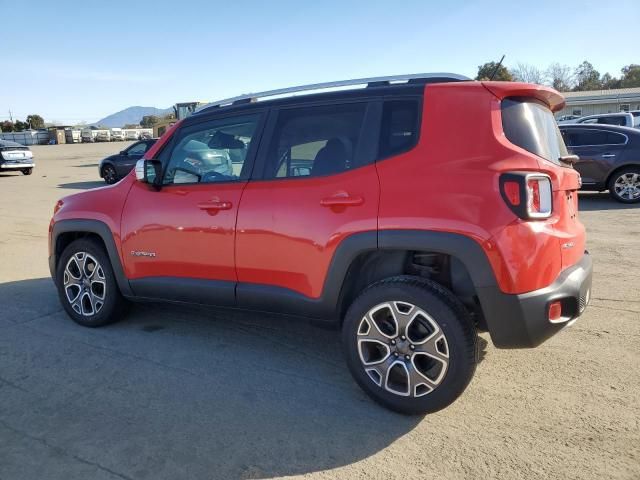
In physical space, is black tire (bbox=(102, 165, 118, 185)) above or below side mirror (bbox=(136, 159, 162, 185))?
below

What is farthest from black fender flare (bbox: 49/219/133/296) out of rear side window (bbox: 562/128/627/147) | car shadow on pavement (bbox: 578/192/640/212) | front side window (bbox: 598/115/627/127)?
front side window (bbox: 598/115/627/127)

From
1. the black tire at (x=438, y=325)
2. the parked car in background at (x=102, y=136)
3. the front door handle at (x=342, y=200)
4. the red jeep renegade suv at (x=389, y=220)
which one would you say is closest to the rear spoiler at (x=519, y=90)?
the red jeep renegade suv at (x=389, y=220)

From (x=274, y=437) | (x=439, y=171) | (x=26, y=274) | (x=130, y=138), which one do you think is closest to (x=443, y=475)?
(x=274, y=437)

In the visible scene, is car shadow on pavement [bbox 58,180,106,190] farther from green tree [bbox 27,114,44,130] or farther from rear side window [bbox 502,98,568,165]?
green tree [bbox 27,114,44,130]

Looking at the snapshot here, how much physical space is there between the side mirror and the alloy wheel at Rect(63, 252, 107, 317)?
0.99 metres

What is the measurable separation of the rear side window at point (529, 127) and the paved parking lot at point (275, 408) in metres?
1.50

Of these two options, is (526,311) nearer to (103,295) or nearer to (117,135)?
(103,295)

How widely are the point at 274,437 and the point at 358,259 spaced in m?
1.17

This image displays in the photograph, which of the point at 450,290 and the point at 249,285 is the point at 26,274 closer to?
the point at 249,285

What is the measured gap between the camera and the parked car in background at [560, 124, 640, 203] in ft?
34.0

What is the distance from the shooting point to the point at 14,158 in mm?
22500

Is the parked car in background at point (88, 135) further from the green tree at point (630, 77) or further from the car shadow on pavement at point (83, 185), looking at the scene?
the green tree at point (630, 77)

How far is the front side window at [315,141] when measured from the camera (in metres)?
3.39

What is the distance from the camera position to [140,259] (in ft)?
14.1
